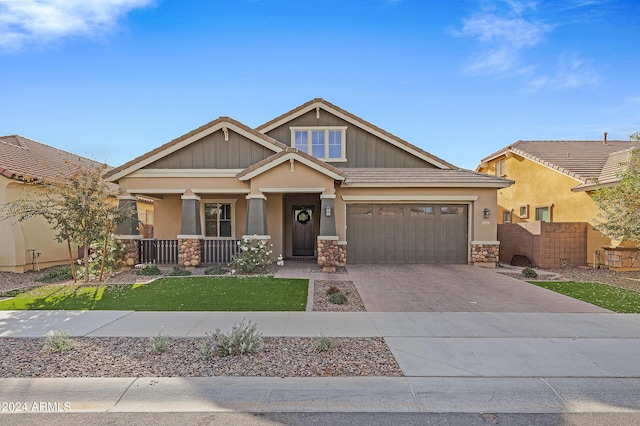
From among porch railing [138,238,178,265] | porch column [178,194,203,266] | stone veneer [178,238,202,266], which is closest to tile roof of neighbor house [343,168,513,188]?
porch column [178,194,203,266]

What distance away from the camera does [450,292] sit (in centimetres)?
1003

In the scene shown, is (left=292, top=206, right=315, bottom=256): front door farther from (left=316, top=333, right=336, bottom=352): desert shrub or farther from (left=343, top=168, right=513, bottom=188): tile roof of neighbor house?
(left=316, top=333, right=336, bottom=352): desert shrub

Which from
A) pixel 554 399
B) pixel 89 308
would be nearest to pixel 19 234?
pixel 89 308

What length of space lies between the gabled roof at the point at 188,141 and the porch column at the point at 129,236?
1053 mm

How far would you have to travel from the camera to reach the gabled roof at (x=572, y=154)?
1706 cm

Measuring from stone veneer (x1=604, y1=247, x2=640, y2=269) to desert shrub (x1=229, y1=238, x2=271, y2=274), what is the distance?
1352 centimetres

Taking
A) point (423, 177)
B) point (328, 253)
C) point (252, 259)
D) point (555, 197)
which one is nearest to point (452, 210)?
point (423, 177)

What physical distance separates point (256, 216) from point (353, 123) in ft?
22.3

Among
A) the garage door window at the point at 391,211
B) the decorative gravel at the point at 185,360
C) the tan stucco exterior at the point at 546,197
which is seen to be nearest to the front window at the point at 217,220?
the garage door window at the point at 391,211

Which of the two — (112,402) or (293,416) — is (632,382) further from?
(112,402)

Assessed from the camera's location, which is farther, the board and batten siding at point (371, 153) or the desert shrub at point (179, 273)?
the board and batten siding at point (371, 153)

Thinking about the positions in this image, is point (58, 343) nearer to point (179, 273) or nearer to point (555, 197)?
point (179, 273)

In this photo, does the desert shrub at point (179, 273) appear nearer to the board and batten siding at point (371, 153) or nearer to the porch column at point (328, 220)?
the porch column at point (328, 220)

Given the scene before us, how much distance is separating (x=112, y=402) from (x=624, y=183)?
14671 mm
